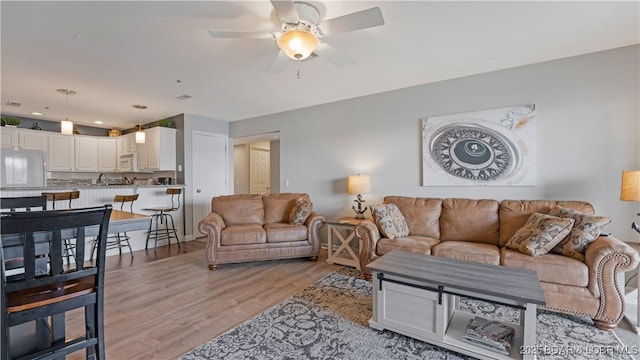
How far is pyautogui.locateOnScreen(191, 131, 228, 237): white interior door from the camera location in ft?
18.7

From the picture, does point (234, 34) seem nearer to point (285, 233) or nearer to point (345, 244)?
point (285, 233)

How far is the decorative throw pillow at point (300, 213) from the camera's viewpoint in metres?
4.11

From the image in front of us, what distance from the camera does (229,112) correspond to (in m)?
5.38

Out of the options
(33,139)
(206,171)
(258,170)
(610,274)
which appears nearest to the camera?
(610,274)

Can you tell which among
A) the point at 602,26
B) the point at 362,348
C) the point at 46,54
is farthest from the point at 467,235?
the point at 46,54

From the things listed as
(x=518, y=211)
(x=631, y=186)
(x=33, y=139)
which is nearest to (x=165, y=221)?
(x=33, y=139)

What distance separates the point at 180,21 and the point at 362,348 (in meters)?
2.88

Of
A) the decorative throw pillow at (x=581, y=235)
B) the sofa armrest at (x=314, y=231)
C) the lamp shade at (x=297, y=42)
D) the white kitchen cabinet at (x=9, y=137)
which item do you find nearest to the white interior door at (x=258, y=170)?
the sofa armrest at (x=314, y=231)

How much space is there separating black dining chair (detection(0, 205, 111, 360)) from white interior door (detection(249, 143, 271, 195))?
614cm

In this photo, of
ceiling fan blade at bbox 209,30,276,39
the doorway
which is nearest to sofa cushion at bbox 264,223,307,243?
ceiling fan blade at bbox 209,30,276,39

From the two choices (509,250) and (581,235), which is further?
(509,250)

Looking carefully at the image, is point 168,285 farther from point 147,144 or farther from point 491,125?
point 491,125

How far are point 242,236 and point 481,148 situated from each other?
130 inches

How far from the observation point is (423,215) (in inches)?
137
